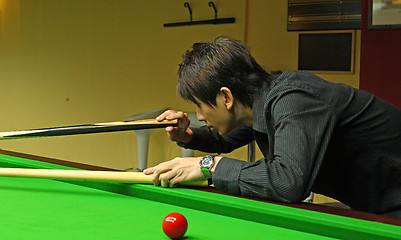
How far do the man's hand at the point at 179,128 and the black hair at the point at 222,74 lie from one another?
32 centimetres

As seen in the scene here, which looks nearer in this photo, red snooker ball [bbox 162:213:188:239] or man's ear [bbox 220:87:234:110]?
red snooker ball [bbox 162:213:188:239]

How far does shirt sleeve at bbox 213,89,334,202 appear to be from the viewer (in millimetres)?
1292

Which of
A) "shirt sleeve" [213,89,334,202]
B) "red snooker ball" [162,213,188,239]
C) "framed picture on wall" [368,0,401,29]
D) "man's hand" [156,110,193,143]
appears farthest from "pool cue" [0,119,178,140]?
"framed picture on wall" [368,0,401,29]

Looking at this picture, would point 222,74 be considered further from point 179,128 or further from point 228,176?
point 179,128

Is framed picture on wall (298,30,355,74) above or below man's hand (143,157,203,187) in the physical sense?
above

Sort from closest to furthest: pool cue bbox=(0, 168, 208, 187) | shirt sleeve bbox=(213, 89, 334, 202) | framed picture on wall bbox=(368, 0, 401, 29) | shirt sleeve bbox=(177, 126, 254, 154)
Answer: shirt sleeve bbox=(213, 89, 334, 202) < pool cue bbox=(0, 168, 208, 187) < shirt sleeve bbox=(177, 126, 254, 154) < framed picture on wall bbox=(368, 0, 401, 29)

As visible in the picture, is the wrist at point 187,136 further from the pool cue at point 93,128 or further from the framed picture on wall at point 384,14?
the framed picture on wall at point 384,14

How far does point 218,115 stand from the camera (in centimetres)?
160

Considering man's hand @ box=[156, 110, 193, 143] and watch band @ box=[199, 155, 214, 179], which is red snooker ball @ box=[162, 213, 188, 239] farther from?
man's hand @ box=[156, 110, 193, 143]

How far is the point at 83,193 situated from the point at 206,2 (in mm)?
3099

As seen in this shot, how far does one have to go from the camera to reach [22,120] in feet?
19.3

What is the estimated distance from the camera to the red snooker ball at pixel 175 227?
1.07 m

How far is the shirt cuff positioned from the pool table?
41mm

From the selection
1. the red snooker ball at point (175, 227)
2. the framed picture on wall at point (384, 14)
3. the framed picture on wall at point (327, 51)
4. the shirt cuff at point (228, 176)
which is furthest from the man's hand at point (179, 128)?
the framed picture on wall at point (327, 51)
